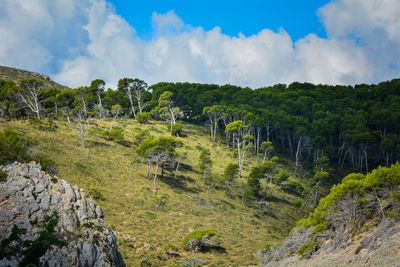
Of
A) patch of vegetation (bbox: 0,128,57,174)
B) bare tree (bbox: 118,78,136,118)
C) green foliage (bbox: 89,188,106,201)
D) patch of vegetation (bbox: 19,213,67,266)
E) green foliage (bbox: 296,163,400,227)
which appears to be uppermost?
bare tree (bbox: 118,78,136,118)

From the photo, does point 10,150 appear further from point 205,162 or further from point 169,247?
point 205,162

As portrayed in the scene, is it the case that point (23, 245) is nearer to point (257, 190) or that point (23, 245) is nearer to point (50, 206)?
point (50, 206)

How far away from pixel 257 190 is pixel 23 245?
35.1 metres

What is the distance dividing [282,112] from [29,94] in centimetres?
5741

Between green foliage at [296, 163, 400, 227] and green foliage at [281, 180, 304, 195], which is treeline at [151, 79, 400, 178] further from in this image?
green foliage at [296, 163, 400, 227]

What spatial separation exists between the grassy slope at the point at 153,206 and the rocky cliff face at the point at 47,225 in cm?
536

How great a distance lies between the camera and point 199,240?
23797mm

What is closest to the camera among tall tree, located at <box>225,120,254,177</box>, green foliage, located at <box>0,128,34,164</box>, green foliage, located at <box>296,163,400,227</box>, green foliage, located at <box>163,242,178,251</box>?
green foliage, located at <box>0,128,34,164</box>

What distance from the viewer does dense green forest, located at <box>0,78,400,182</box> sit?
49.0 meters

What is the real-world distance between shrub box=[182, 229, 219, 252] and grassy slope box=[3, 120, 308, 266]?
0.82 m

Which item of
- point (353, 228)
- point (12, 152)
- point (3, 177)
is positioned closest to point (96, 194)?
point (12, 152)

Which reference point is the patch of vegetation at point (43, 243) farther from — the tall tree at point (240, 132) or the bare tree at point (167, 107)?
the bare tree at point (167, 107)

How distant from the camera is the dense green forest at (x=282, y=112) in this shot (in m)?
49.0

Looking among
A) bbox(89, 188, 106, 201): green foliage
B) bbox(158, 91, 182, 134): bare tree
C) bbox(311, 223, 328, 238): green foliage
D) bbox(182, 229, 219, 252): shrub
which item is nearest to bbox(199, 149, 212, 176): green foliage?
bbox(182, 229, 219, 252): shrub
